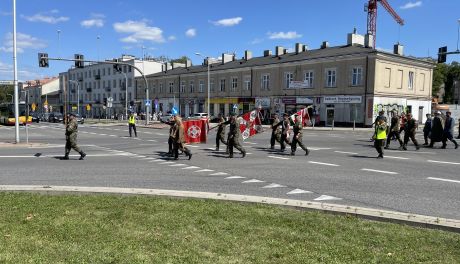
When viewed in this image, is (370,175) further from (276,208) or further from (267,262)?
(267,262)

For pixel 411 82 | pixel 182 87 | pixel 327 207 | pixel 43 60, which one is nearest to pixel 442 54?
pixel 411 82

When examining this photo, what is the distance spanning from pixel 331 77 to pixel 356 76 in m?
3.25

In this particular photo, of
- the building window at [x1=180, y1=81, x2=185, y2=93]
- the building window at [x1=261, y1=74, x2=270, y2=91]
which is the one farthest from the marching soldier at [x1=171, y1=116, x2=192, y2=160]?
the building window at [x1=180, y1=81, x2=185, y2=93]

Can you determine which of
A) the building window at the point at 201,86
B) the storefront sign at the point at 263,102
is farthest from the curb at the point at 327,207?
the building window at the point at 201,86

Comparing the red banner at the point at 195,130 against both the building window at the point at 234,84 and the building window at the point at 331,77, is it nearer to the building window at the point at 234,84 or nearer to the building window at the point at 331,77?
the building window at the point at 331,77

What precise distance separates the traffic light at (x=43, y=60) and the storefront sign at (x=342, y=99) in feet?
94.6

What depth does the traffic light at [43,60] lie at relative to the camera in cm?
3165

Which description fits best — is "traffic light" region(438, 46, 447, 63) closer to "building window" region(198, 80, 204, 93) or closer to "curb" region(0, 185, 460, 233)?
"curb" region(0, 185, 460, 233)

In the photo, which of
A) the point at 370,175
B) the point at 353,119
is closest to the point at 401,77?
the point at 353,119

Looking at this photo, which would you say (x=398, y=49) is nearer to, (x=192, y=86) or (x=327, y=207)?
(x=192, y=86)

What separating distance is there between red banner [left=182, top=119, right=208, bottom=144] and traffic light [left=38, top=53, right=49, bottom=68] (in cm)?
1771

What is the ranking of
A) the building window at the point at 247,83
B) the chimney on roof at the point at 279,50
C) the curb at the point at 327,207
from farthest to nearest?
the chimney on roof at the point at 279,50 < the building window at the point at 247,83 < the curb at the point at 327,207

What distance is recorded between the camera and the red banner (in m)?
18.9

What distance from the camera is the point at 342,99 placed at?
46312 mm
